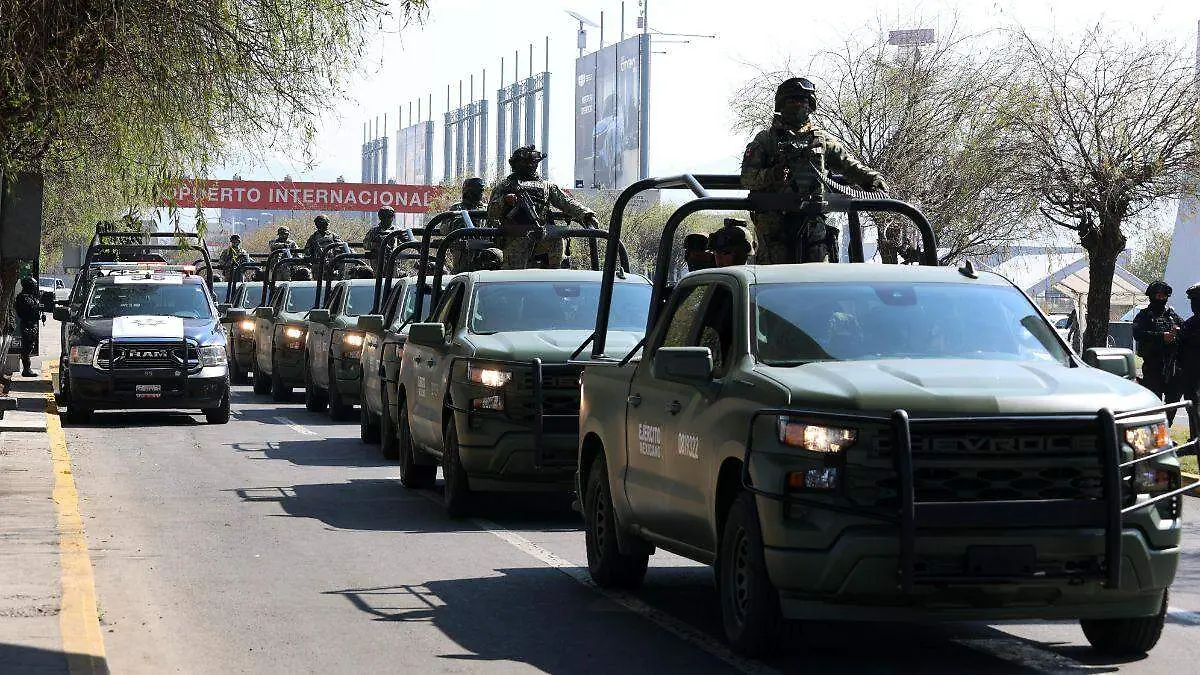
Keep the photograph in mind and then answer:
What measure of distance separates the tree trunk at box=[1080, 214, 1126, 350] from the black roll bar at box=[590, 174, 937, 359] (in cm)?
1729

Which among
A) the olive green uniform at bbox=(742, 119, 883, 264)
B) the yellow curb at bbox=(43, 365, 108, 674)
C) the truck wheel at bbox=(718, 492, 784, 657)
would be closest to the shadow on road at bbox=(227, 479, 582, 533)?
the yellow curb at bbox=(43, 365, 108, 674)

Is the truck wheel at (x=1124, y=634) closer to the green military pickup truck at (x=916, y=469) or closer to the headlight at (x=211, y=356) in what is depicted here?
the green military pickup truck at (x=916, y=469)

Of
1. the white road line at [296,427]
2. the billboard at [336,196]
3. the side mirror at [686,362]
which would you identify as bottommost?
the white road line at [296,427]

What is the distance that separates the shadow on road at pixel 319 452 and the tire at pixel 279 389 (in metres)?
7.79

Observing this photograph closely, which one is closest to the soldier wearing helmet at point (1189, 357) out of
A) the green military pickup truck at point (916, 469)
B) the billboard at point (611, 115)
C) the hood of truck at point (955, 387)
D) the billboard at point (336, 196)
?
the green military pickup truck at point (916, 469)

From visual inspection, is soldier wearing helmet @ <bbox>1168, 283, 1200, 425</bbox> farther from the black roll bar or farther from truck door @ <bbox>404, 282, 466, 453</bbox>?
the black roll bar

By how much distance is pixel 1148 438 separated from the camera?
310 inches

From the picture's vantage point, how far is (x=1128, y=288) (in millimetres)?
54719

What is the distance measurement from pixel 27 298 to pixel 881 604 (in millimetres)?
29883

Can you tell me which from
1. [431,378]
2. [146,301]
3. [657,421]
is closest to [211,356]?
[146,301]

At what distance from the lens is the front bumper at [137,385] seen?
23.7 meters

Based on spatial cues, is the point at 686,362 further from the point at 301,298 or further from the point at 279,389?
the point at 301,298

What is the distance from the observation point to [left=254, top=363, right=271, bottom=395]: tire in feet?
103

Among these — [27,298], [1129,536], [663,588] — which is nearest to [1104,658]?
[1129,536]
